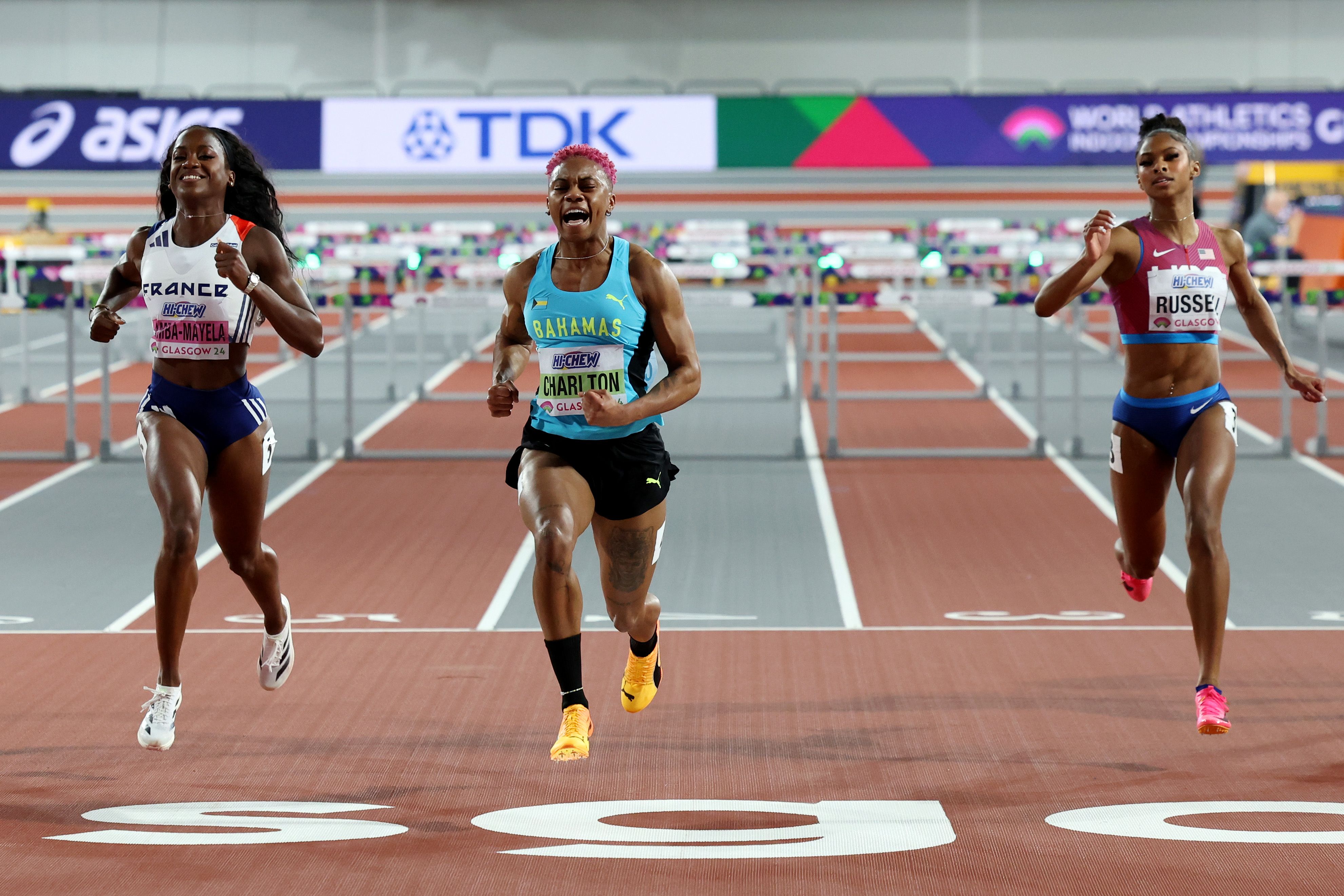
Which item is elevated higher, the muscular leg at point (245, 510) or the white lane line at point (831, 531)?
the muscular leg at point (245, 510)

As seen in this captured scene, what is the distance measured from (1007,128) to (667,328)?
15.9 m

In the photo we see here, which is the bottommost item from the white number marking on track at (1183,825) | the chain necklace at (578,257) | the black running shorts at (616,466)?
the white number marking on track at (1183,825)

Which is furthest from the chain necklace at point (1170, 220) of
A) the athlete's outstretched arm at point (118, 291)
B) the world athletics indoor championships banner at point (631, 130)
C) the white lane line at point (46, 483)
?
the world athletics indoor championships banner at point (631, 130)

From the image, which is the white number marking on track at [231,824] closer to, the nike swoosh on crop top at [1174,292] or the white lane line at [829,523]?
the nike swoosh on crop top at [1174,292]

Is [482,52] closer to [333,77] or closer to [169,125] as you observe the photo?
[333,77]

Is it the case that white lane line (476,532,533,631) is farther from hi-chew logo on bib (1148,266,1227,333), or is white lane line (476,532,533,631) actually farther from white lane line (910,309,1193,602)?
white lane line (910,309,1193,602)

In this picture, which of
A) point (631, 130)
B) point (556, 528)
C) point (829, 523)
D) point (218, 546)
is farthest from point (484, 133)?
point (556, 528)

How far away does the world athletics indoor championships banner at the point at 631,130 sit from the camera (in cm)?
1969

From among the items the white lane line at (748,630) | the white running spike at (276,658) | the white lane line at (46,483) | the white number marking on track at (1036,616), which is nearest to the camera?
the white running spike at (276,658)

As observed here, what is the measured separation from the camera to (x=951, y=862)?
454 cm

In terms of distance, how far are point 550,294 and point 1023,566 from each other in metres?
4.77

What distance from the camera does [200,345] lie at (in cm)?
560

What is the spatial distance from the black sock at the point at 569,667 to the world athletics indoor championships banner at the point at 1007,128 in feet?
51.6

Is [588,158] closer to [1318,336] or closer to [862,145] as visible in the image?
[1318,336]
